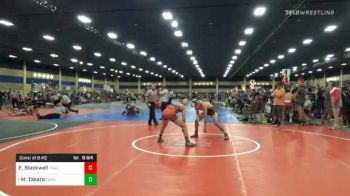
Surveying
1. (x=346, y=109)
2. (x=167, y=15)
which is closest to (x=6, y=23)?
(x=167, y=15)

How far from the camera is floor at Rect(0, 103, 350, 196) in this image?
492cm

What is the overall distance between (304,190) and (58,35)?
2029 cm

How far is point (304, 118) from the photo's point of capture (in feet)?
44.7

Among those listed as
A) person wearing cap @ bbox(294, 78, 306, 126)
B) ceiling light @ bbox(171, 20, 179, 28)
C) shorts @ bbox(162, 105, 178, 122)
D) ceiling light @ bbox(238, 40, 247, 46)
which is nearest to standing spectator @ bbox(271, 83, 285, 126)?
person wearing cap @ bbox(294, 78, 306, 126)

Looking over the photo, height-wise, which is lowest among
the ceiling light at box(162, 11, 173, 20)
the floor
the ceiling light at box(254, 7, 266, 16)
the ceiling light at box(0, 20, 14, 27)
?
the floor

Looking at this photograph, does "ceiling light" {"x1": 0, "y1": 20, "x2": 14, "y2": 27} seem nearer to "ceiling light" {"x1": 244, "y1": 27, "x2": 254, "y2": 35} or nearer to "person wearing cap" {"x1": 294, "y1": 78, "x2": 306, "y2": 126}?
"ceiling light" {"x1": 244, "y1": 27, "x2": 254, "y2": 35}

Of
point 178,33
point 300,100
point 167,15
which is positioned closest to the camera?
point 300,100

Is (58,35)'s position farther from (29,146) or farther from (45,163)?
(45,163)

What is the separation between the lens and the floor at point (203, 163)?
4.92m

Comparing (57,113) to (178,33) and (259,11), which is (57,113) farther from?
(259,11)

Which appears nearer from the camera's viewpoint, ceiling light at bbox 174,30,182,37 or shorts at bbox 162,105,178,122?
shorts at bbox 162,105,178,122

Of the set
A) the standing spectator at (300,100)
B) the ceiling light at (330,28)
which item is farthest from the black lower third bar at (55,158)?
the ceiling light at (330,28)

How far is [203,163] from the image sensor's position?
662cm
